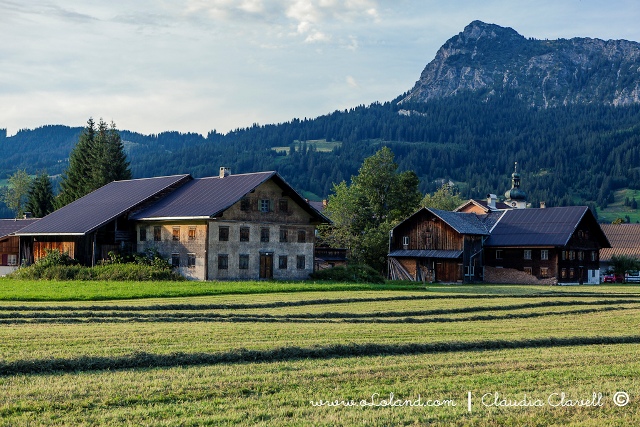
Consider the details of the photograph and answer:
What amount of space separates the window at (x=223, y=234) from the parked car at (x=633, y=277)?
50.0 m

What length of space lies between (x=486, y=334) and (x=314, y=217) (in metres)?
41.8

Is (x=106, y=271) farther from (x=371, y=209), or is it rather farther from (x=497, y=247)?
(x=497, y=247)

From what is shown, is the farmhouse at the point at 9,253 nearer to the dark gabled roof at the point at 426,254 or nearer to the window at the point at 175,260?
the window at the point at 175,260

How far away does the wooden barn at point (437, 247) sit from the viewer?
76.0m

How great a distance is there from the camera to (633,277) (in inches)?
3440

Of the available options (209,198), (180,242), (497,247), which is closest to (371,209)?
(497,247)

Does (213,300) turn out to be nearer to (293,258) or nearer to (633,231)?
(293,258)

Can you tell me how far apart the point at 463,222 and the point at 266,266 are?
83.7 feet

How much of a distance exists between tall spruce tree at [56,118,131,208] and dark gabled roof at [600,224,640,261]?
5916cm

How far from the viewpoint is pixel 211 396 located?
46.8 ft

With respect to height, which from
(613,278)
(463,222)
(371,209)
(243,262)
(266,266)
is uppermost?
(371,209)

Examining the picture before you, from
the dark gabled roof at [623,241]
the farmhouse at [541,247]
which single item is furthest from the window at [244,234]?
the dark gabled roof at [623,241]

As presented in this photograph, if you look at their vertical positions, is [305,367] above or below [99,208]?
below

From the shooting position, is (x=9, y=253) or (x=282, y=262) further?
(x=9, y=253)
